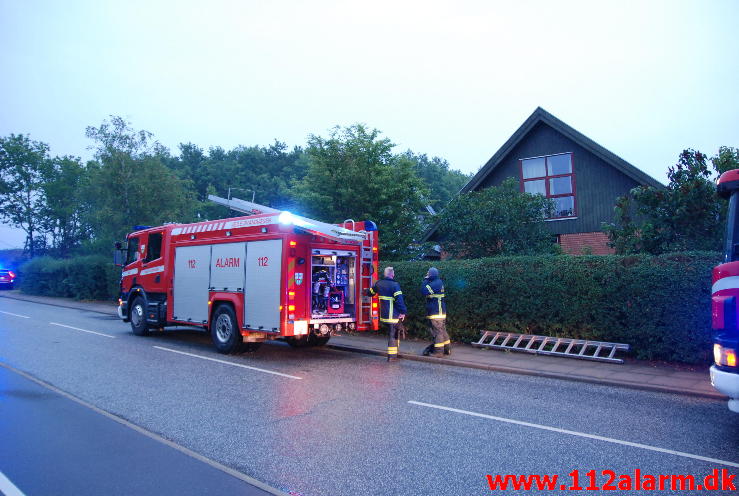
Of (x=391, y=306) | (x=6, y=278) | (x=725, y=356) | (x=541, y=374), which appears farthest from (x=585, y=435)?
(x=6, y=278)

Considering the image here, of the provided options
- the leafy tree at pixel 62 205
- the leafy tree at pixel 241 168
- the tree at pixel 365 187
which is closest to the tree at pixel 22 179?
the leafy tree at pixel 62 205

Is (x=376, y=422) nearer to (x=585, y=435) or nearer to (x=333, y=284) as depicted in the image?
(x=585, y=435)

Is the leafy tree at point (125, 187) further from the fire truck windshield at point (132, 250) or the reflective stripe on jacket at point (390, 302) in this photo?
the reflective stripe on jacket at point (390, 302)

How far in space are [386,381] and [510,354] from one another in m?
3.73

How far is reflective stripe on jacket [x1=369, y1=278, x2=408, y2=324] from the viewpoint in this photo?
10547mm

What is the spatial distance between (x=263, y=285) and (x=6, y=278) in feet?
131

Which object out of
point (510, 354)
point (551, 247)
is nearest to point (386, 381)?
point (510, 354)

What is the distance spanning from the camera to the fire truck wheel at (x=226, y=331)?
36.0 feet

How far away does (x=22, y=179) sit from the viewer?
45.4 metres

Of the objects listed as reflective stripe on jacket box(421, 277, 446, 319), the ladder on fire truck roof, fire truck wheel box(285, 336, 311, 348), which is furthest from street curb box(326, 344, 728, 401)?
the ladder on fire truck roof

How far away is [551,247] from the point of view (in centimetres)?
1481

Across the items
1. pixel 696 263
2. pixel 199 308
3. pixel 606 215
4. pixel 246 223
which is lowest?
pixel 199 308

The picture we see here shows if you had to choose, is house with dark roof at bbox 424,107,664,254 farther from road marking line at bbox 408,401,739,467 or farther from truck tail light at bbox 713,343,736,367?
truck tail light at bbox 713,343,736,367

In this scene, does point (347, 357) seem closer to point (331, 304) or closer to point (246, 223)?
point (331, 304)
